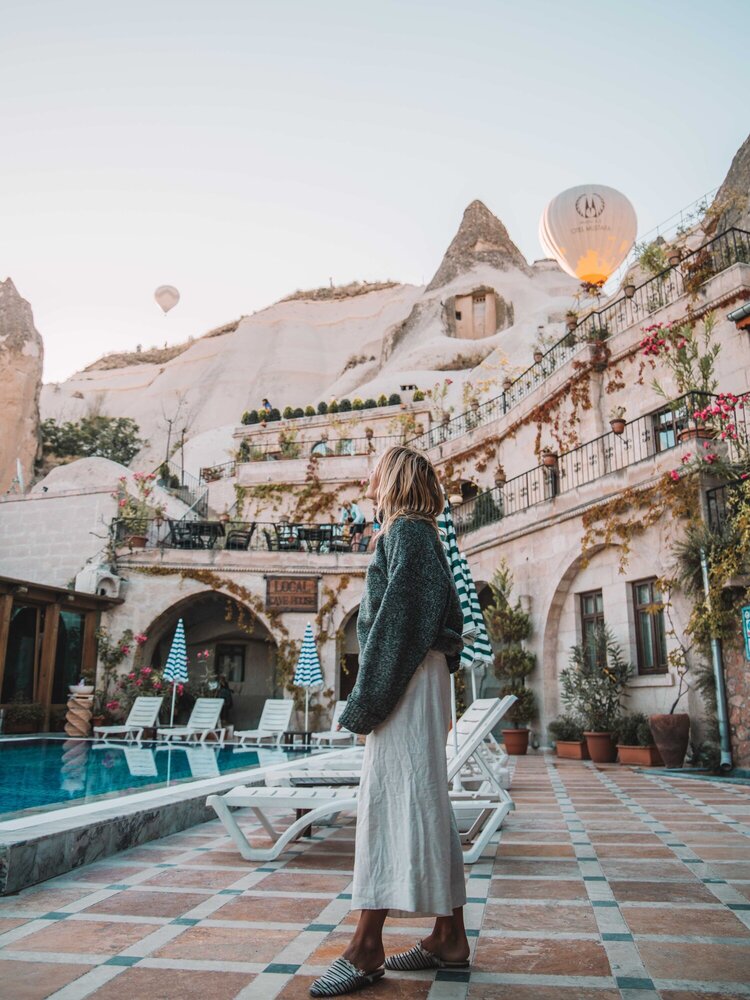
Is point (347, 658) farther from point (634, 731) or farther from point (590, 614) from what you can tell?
point (634, 731)

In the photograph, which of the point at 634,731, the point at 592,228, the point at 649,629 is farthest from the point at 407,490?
the point at 592,228

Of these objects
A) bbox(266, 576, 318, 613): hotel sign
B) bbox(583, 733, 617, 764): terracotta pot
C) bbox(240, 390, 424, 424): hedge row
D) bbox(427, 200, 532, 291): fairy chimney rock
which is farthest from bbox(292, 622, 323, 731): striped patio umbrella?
bbox(427, 200, 532, 291): fairy chimney rock

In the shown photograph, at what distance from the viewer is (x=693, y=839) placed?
185 inches

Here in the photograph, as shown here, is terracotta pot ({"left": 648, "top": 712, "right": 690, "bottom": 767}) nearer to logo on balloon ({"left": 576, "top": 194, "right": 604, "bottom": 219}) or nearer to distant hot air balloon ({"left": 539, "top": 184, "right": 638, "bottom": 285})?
distant hot air balloon ({"left": 539, "top": 184, "right": 638, "bottom": 285})

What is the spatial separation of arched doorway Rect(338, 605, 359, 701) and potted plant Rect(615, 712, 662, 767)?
7950 millimetres

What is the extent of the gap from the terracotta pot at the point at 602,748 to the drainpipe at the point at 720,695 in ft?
6.46

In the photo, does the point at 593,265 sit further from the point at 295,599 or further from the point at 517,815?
the point at 517,815

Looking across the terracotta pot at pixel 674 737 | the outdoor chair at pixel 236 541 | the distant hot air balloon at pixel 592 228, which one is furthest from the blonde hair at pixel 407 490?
the distant hot air balloon at pixel 592 228

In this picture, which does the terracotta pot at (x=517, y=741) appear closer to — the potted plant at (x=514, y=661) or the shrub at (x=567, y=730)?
→ the potted plant at (x=514, y=661)

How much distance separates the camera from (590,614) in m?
12.6

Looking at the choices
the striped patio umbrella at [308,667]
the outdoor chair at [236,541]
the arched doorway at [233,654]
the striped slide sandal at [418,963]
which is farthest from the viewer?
the arched doorway at [233,654]

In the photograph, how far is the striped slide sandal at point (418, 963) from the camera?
2352 mm

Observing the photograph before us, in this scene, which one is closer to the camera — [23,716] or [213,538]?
[23,716]

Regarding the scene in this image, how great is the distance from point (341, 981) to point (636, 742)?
949cm
